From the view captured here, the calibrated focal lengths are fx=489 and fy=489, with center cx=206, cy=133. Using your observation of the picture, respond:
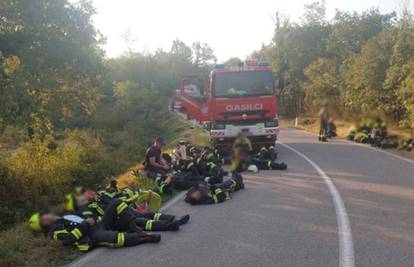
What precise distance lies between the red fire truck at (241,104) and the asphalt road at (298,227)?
339cm

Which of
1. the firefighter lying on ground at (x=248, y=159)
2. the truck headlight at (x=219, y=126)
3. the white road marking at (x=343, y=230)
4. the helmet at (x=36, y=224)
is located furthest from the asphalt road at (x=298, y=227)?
the truck headlight at (x=219, y=126)

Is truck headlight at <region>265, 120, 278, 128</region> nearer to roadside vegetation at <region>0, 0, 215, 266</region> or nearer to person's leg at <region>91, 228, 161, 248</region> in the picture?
roadside vegetation at <region>0, 0, 215, 266</region>

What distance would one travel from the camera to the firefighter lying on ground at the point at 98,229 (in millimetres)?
6457

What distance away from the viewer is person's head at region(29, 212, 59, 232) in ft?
21.6

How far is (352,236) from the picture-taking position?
6488mm

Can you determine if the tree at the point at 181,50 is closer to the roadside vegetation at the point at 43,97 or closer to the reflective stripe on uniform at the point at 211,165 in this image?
the roadside vegetation at the point at 43,97

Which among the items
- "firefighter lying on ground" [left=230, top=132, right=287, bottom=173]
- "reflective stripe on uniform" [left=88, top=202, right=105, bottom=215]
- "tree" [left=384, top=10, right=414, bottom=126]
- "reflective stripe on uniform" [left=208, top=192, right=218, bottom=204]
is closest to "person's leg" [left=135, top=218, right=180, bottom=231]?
"reflective stripe on uniform" [left=88, top=202, right=105, bottom=215]

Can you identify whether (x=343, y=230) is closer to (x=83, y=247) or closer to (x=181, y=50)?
(x=83, y=247)

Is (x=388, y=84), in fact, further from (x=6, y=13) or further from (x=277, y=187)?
(x=6, y=13)

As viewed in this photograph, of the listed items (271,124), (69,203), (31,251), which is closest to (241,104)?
(271,124)

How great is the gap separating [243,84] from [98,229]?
9.72 metres

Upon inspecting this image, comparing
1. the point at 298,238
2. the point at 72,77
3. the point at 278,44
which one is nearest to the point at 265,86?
the point at 72,77

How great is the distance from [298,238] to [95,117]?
37699mm

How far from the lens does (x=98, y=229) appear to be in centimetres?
662
